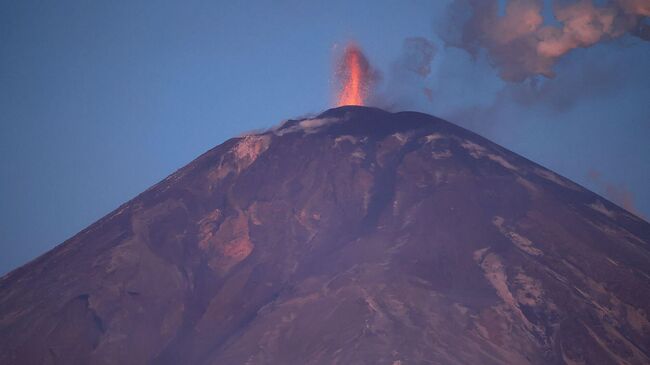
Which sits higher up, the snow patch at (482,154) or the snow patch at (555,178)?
the snow patch at (482,154)

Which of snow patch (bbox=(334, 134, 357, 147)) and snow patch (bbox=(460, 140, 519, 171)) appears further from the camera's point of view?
snow patch (bbox=(334, 134, 357, 147))

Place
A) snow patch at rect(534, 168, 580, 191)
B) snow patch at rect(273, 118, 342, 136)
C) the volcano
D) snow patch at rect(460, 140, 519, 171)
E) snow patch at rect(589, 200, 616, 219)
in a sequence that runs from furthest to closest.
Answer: snow patch at rect(273, 118, 342, 136) → snow patch at rect(460, 140, 519, 171) → snow patch at rect(534, 168, 580, 191) → snow patch at rect(589, 200, 616, 219) → the volcano

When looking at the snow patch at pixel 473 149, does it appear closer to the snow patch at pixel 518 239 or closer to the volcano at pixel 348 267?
the volcano at pixel 348 267

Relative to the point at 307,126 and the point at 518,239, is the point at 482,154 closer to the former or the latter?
the point at 518,239

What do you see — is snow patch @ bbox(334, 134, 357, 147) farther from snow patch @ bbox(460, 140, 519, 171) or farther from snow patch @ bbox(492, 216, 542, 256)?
snow patch @ bbox(492, 216, 542, 256)

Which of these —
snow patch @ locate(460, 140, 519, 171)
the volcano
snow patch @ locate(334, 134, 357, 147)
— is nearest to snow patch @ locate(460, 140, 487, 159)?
snow patch @ locate(460, 140, 519, 171)

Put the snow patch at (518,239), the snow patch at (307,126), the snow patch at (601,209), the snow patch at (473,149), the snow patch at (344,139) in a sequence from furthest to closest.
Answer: the snow patch at (307,126) < the snow patch at (344,139) < the snow patch at (473,149) < the snow patch at (601,209) < the snow patch at (518,239)

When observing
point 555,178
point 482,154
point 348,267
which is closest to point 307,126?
point 482,154

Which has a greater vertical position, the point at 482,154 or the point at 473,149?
the point at 473,149

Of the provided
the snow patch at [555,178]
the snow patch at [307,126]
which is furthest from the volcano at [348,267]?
the snow patch at [307,126]
